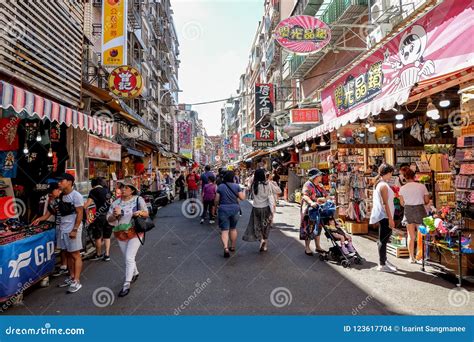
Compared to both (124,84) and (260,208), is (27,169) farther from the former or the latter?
(260,208)

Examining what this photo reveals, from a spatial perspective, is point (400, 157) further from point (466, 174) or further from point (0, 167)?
point (0, 167)

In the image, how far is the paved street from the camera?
12.8 ft

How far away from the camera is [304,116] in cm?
1422

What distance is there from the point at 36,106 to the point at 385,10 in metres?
10.1

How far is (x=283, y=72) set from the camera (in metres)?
25.4

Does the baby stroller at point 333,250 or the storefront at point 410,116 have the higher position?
the storefront at point 410,116

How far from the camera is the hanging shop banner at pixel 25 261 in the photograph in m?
3.77

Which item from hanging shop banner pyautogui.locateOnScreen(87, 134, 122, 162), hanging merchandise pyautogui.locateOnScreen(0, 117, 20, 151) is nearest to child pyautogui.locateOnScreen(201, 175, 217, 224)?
hanging shop banner pyautogui.locateOnScreen(87, 134, 122, 162)
